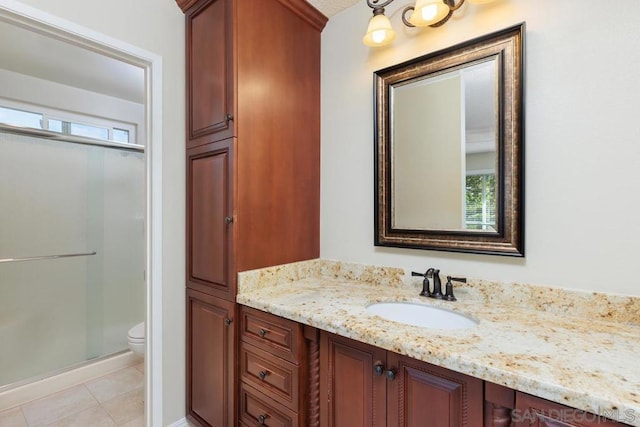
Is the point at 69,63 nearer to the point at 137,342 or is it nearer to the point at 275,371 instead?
the point at 137,342

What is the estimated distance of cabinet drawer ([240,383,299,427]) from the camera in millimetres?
1226

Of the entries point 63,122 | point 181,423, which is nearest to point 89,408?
point 181,423

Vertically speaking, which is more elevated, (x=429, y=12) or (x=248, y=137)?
(x=429, y=12)

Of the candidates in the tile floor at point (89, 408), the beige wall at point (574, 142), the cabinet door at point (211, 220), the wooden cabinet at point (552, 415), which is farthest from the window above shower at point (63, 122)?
the wooden cabinet at point (552, 415)

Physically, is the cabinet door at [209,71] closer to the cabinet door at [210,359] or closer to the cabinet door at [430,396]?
the cabinet door at [210,359]

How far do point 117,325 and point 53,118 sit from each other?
2084 mm

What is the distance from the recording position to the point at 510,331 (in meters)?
0.96

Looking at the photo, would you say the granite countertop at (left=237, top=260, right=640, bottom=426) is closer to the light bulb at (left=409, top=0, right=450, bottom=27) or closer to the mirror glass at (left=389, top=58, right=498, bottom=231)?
the mirror glass at (left=389, top=58, right=498, bottom=231)

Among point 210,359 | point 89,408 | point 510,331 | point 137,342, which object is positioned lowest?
point 89,408

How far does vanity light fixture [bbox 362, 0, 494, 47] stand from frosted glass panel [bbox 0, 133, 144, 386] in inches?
102

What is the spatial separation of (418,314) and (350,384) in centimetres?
45

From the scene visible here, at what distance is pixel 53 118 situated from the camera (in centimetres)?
288

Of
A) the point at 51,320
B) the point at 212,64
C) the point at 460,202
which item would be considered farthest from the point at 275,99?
the point at 51,320

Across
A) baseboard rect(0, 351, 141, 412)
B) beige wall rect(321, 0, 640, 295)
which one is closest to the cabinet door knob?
beige wall rect(321, 0, 640, 295)
